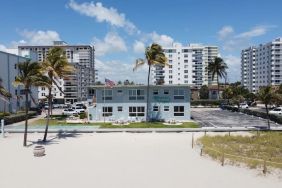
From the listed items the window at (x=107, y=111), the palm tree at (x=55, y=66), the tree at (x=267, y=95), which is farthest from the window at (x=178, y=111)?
the palm tree at (x=55, y=66)

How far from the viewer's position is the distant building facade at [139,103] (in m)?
52.6

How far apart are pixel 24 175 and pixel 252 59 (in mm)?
175051

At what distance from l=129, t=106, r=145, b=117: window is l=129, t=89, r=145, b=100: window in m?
1.47

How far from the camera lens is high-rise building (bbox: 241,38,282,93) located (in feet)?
519

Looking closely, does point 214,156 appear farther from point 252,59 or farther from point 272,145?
point 252,59

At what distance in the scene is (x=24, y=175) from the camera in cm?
2089

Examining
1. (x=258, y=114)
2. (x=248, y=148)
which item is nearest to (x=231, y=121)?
(x=258, y=114)

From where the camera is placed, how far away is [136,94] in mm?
52906

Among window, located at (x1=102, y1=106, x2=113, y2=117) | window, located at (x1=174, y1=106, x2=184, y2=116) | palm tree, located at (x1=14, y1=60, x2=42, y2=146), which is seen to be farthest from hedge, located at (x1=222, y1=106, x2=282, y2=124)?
palm tree, located at (x1=14, y1=60, x2=42, y2=146)

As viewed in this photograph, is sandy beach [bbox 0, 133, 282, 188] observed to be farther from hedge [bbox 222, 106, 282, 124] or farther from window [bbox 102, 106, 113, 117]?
hedge [bbox 222, 106, 282, 124]

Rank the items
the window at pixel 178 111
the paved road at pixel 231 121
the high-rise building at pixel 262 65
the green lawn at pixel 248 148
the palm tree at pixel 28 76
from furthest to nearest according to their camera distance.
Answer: the high-rise building at pixel 262 65 → the window at pixel 178 111 → the paved road at pixel 231 121 → the palm tree at pixel 28 76 → the green lawn at pixel 248 148

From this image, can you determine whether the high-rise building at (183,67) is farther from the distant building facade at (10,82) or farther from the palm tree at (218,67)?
the distant building facade at (10,82)

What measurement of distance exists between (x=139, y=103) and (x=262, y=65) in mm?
134265

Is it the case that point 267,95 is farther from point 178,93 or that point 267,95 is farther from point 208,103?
point 208,103
